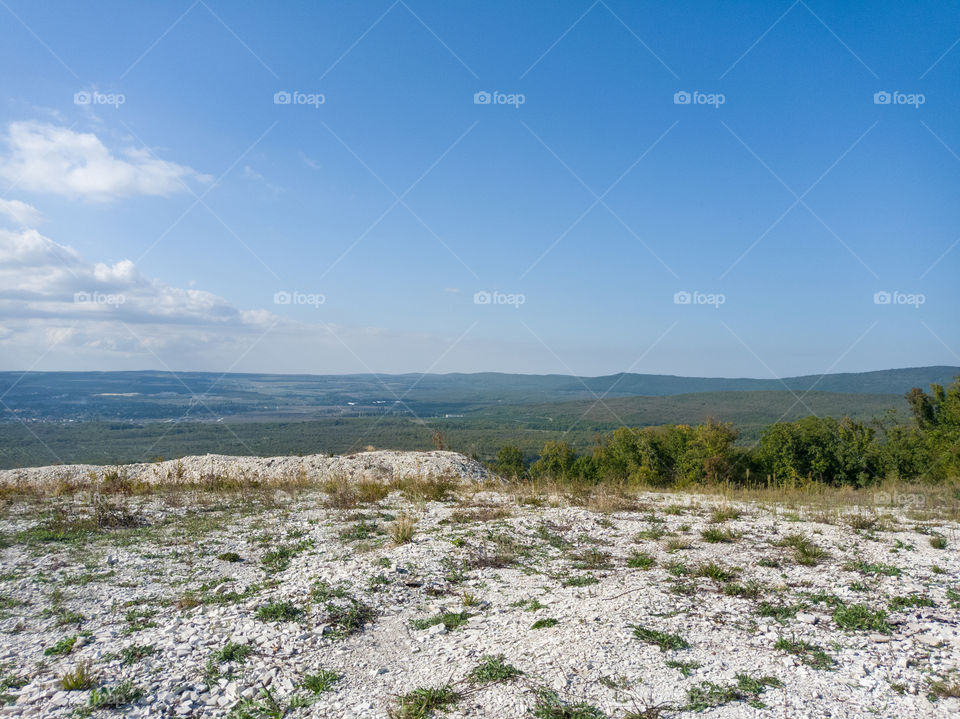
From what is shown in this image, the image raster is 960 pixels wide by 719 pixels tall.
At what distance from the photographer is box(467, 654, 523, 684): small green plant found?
444cm

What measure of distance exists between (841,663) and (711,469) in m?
24.3

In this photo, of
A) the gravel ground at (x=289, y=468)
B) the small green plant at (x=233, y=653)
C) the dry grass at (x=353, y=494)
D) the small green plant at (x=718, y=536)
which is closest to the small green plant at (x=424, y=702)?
the small green plant at (x=233, y=653)

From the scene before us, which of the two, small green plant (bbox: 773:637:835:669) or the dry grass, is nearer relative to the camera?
small green plant (bbox: 773:637:835:669)

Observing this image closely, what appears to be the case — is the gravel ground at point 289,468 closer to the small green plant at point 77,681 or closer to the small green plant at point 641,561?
the small green plant at point 641,561

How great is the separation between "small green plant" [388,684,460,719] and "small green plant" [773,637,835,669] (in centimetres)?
293

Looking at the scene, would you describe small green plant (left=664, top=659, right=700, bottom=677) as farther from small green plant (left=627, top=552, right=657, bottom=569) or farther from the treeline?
the treeline

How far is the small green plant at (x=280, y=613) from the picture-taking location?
5809 millimetres

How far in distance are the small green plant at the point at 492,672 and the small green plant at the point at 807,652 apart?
7.88ft

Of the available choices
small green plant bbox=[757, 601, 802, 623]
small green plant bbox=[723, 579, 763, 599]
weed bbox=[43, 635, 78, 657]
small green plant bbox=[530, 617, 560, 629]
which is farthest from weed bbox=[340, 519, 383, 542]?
small green plant bbox=[757, 601, 802, 623]

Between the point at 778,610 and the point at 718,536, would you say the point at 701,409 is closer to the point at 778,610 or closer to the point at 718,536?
the point at 718,536

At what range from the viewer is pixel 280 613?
19.3 feet

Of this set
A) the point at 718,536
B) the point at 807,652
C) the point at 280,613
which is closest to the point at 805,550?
the point at 718,536

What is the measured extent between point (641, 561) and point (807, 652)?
111 inches

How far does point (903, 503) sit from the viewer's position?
39.6ft
